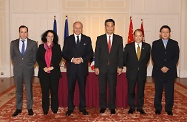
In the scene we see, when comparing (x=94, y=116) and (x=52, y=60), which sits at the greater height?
(x=52, y=60)

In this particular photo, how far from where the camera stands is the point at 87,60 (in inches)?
191

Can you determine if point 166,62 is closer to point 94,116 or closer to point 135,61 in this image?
point 135,61

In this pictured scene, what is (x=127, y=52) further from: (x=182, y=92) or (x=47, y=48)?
(x=182, y=92)

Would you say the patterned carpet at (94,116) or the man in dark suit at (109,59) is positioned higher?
the man in dark suit at (109,59)

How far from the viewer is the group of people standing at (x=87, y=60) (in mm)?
4742

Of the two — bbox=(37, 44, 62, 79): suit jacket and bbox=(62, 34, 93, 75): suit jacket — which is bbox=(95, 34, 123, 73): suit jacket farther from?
bbox=(37, 44, 62, 79): suit jacket

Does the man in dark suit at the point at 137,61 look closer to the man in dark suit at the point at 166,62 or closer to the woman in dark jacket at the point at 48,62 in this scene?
the man in dark suit at the point at 166,62

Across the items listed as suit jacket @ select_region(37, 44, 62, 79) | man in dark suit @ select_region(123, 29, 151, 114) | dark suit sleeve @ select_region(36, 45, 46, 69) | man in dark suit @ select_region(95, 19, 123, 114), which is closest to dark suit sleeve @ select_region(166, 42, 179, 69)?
man in dark suit @ select_region(123, 29, 151, 114)

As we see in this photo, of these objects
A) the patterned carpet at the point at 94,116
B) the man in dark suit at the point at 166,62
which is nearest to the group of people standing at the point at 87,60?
the man in dark suit at the point at 166,62

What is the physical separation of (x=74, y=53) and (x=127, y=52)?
93 centimetres

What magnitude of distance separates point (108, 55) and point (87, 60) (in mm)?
376

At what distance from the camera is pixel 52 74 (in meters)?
4.75

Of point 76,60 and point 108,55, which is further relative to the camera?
point 108,55

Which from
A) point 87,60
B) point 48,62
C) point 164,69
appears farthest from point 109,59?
point 48,62
